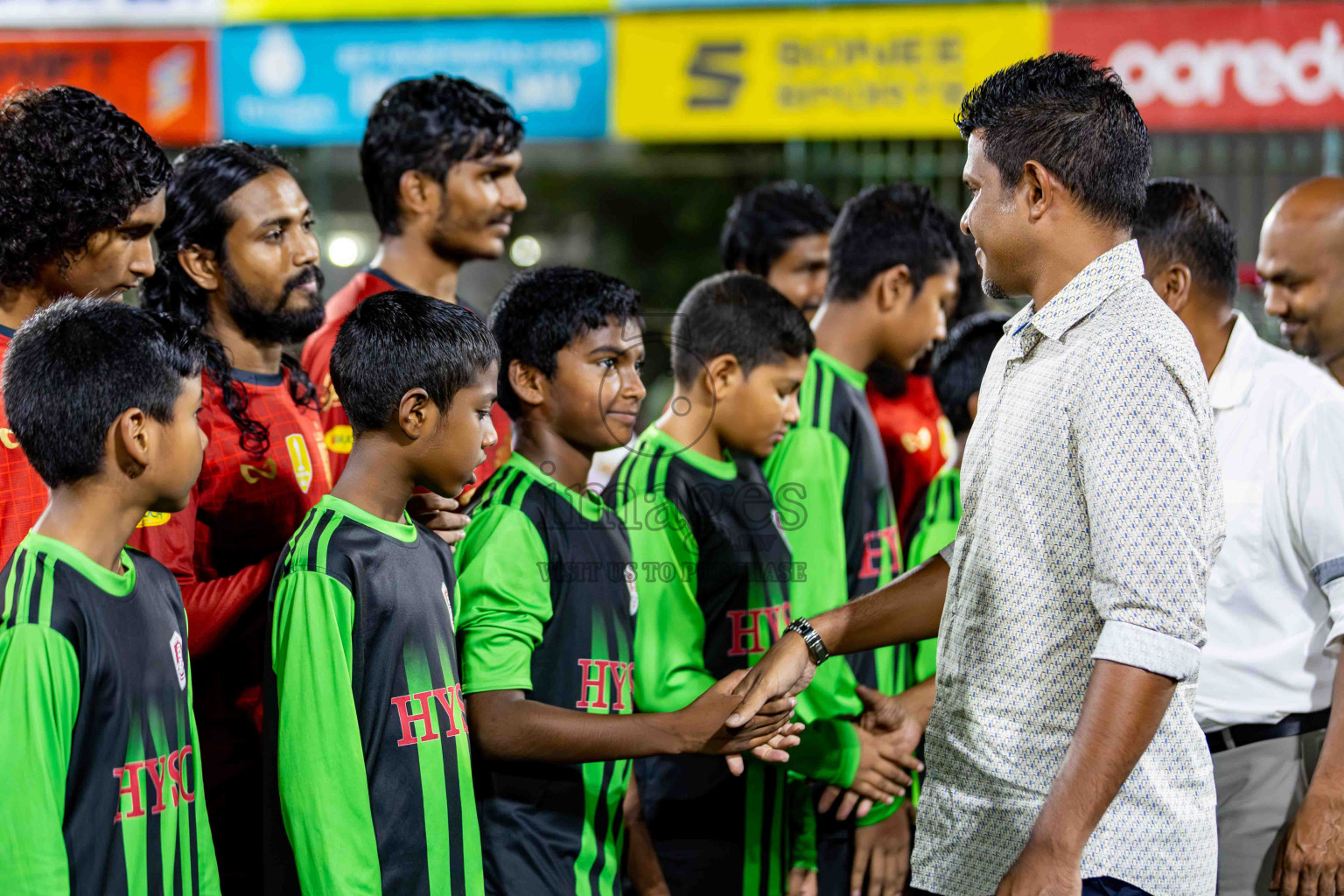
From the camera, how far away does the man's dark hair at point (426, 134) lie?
11.3ft

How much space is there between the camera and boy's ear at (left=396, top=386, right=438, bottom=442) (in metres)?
2.12

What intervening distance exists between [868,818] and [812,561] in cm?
64

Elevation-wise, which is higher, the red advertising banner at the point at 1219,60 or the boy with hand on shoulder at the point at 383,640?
the red advertising banner at the point at 1219,60

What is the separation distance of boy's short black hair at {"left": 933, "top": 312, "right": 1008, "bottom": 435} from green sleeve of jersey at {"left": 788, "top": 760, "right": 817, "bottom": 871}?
4.47ft

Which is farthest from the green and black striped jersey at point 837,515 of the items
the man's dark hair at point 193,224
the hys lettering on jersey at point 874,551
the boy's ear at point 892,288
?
the man's dark hair at point 193,224

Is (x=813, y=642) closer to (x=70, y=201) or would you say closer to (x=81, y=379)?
(x=81, y=379)

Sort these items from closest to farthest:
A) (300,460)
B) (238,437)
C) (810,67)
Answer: (238,437) < (300,460) < (810,67)

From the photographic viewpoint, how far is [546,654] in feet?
7.55

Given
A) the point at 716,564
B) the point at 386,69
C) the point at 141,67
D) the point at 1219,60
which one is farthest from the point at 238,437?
the point at 141,67

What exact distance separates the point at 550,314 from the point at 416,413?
55 centimetres

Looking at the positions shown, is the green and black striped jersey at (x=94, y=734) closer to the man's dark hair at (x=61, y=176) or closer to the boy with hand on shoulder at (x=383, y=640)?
the boy with hand on shoulder at (x=383, y=640)

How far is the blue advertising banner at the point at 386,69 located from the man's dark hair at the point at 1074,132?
489 centimetres

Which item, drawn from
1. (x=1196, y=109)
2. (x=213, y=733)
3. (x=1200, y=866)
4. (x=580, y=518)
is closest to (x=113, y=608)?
(x=213, y=733)

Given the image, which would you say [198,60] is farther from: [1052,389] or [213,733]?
[1052,389]
